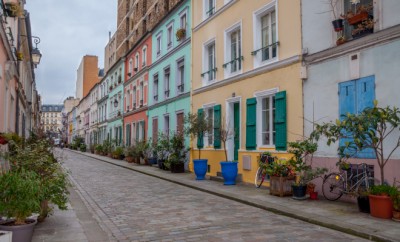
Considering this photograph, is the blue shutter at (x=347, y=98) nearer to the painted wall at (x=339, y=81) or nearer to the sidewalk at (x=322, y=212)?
the painted wall at (x=339, y=81)

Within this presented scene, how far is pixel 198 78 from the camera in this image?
18.3 m

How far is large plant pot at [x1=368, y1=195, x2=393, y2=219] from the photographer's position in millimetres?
7367

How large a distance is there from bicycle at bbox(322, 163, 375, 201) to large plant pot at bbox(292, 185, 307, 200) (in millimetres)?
498

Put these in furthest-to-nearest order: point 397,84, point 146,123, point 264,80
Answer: point 146,123 → point 264,80 → point 397,84

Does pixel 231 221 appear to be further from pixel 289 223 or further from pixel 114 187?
pixel 114 187

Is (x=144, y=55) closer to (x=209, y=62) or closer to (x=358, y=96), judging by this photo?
(x=209, y=62)

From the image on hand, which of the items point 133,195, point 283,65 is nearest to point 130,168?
point 133,195

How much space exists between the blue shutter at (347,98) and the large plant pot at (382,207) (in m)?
2.19

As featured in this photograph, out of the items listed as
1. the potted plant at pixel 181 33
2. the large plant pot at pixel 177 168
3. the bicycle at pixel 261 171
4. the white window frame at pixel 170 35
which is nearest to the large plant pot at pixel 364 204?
the bicycle at pixel 261 171

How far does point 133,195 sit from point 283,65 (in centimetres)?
599

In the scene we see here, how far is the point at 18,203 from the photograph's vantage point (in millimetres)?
5559

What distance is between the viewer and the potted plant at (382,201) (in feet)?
24.2

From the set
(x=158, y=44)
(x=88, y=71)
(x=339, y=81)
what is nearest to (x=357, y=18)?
(x=339, y=81)

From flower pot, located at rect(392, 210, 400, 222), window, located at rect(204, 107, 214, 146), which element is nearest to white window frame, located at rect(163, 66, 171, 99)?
window, located at rect(204, 107, 214, 146)
